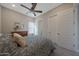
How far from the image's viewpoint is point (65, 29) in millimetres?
4195

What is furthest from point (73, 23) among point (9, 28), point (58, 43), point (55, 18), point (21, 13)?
point (9, 28)

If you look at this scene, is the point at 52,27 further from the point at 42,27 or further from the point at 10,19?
the point at 10,19

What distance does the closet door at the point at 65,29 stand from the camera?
3.92 m

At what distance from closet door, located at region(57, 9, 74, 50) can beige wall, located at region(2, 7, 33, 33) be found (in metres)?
1.60

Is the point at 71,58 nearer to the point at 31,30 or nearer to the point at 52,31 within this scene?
the point at 31,30

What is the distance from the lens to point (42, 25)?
11.8 ft

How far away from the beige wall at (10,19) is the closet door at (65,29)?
1.60m

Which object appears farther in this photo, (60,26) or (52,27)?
(60,26)

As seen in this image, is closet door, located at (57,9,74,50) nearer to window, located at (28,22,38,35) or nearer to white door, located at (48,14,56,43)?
white door, located at (48,14,56,43)

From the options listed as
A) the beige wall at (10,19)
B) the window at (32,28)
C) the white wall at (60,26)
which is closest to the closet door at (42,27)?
the white wall at (60,26)

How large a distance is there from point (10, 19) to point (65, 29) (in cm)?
224

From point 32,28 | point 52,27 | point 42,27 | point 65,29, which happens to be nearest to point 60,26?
point 65,29

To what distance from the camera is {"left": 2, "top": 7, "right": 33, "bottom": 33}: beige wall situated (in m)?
2.82

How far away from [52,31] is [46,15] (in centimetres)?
72
